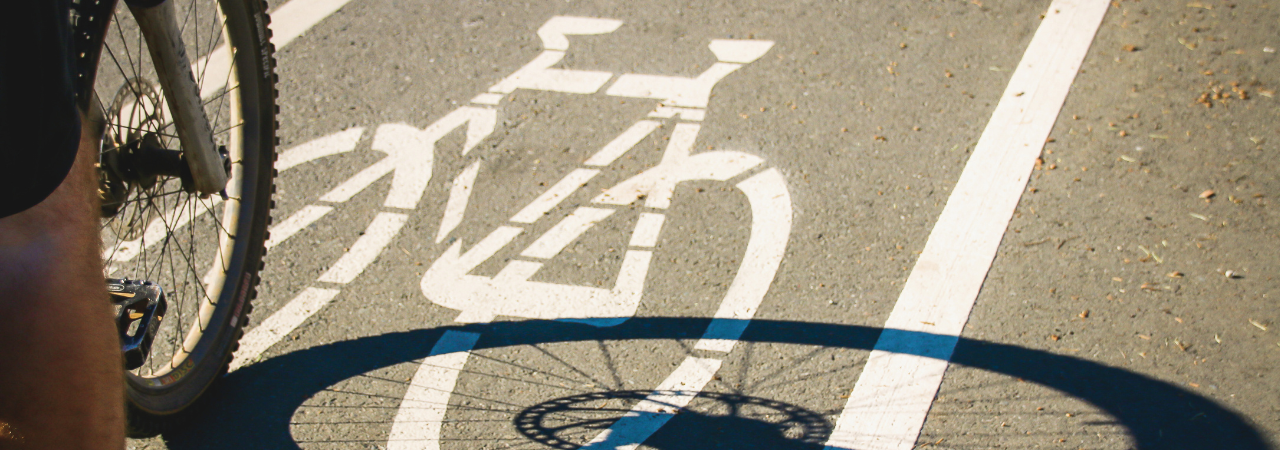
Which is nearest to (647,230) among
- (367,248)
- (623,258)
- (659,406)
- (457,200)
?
(623,258)

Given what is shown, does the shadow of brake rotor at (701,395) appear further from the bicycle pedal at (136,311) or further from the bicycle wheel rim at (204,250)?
the bicycle pedal at (136,311)

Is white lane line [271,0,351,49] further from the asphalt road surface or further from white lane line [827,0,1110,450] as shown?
white lane line [827,0,1110,450]

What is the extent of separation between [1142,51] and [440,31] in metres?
3.85

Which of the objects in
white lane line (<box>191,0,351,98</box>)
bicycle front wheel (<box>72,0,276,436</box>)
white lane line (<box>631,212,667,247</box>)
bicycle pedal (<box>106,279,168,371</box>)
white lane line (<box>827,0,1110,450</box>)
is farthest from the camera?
white lane line (<box>191,0,351,98</box>)

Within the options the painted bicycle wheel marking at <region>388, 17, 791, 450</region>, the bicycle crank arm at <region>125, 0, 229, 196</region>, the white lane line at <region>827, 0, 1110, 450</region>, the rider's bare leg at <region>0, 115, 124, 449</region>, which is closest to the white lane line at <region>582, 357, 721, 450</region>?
the painted bicycle wheel marking at <region>388, 17, 791, 450</region>

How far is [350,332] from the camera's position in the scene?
356cm

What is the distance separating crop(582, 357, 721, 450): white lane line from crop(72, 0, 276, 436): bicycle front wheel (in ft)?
4.42

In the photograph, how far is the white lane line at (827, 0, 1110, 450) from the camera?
3223mm

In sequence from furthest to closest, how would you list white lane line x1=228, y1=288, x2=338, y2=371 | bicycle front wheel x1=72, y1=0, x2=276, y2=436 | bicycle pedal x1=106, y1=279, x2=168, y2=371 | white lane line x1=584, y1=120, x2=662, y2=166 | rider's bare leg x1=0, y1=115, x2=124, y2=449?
1. white lane line x1=584, y1=120, x2=662, y2=166
2. white lane line x1=228, y1=288, x2=338, y2=371
3. bicycle front wheel x1=72, y1=0, x2=276, y2=436
4. bicycle pedal x1=106, y1=279, x2=168, y2=371
5. rider's bare leg x1=0, y1=115, x2=124, y2=449

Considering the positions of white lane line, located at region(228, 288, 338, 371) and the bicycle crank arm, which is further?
white lane line, located at region(228, 288, 338, 371)

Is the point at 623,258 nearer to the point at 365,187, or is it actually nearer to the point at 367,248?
the point at 367,248

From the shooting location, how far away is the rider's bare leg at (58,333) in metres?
1.53

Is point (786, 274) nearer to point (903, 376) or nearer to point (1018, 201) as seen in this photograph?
point (903, 376)

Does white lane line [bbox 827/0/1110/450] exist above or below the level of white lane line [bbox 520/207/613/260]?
below
